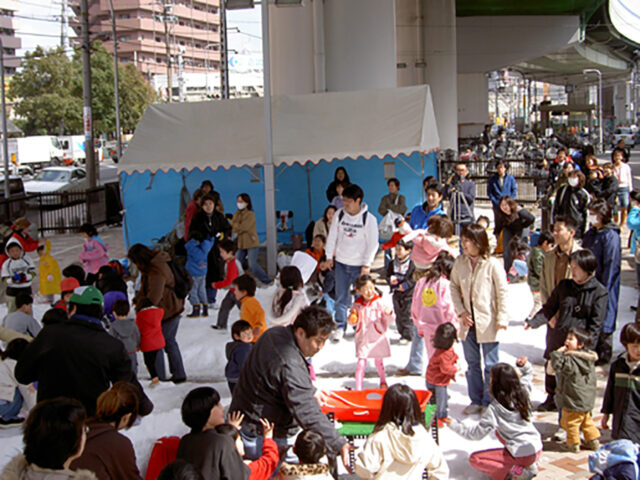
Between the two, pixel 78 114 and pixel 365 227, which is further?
pixel 78 114

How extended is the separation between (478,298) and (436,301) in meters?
0.61

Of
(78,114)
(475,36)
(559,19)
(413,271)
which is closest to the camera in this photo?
(413,271)

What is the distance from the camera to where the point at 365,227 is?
8.47 m

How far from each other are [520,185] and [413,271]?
57.4ft

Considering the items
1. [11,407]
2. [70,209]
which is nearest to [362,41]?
[70,209]

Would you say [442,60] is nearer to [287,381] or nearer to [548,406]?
[548,406]

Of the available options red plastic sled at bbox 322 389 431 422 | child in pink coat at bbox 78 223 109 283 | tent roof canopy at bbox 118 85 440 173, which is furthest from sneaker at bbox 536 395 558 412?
child in pink coat at bbox 78 223 109 283

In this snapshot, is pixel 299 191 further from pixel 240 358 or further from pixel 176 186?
pixel 240 358

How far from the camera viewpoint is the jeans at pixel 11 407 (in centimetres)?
666

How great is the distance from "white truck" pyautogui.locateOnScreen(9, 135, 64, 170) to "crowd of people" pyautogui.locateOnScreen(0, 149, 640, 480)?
43296 mm

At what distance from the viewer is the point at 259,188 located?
15.9 metres

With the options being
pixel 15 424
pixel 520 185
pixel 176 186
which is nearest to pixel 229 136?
pixel 176 186

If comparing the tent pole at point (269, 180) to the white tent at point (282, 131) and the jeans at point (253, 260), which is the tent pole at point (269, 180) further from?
the jeans at point (253, 260)

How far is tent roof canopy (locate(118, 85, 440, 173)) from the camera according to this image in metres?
13.0
